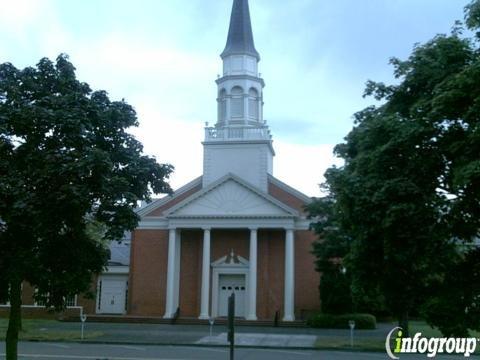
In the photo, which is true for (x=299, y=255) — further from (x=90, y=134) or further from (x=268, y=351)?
(x=90, y=134)

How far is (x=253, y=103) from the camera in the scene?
4212 cm

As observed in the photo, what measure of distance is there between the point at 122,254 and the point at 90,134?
120ft

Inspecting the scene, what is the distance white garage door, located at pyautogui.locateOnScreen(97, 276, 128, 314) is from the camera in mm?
42844

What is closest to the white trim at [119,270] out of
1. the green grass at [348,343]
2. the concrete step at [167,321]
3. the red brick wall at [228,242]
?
the concrete step at [167,321]

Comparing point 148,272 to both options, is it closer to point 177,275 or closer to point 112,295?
point 177,275

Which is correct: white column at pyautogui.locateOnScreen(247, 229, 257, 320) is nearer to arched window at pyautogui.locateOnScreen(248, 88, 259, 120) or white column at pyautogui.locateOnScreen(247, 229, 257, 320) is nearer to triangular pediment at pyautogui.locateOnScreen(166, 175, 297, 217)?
triangular pediment at pyautogui.locateOnScreen(166, 175, 297, 217)

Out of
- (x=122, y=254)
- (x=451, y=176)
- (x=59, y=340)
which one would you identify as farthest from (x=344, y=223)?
(x=122, y=254)

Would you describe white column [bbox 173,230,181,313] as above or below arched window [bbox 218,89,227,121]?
below

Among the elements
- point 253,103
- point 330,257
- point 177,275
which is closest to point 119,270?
point 177,275

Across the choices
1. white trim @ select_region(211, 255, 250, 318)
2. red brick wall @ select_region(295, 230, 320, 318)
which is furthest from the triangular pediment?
white trim @ select_region(211, 255, 250, 318)

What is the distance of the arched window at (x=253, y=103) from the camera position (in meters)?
41.8

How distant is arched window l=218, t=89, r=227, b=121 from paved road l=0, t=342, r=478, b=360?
21.4 meters

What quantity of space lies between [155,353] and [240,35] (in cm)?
2729

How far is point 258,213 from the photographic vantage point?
3781 centimetres
